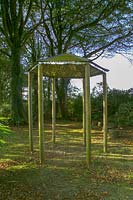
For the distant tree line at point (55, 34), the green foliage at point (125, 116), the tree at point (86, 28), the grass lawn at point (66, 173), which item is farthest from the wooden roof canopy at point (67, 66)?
the tree at point (86, 28)

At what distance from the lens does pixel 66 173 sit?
6.74 metres

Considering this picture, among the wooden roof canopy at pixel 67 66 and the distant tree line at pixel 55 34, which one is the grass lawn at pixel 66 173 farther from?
the distant tree line at pixel 55 34

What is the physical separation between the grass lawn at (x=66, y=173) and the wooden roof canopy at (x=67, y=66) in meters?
2.12

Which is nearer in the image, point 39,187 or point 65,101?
point 39,187

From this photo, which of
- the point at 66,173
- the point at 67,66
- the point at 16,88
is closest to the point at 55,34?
the point at 16,88

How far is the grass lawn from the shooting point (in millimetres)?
5391

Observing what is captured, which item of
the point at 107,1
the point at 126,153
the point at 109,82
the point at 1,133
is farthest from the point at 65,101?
the point at 1,133

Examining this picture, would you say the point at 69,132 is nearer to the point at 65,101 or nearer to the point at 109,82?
the point at 65,101

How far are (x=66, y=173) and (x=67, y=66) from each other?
3057 mm

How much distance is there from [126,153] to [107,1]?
33.9ft

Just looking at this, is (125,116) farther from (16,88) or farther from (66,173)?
(66,173)

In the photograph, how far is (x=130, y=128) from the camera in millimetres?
14500

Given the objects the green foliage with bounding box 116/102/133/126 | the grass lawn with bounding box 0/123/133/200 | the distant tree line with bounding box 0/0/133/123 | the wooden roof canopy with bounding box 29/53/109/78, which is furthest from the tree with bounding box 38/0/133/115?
the grass lawn with bounding box 0/123/133/200

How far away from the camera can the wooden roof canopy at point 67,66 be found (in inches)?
301
